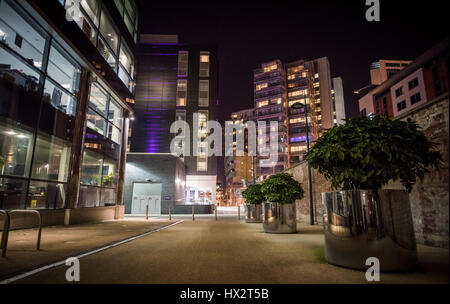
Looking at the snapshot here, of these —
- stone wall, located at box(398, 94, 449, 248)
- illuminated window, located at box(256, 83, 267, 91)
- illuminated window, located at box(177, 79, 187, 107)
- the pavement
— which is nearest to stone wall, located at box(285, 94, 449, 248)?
stone wall, located at box(398, 94, 449, 248)

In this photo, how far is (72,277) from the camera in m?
3.28

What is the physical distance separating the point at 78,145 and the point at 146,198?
15.9 metres

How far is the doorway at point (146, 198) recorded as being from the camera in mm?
28328

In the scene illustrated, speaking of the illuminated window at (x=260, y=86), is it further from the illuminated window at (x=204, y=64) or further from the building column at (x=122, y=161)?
the building column at (x=122, y=161)

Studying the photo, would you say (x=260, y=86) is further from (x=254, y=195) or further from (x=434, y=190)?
(x=434, y=190)

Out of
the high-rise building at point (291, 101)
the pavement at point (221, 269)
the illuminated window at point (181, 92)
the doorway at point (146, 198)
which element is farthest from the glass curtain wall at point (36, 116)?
the high-rise building at point (291, 101)

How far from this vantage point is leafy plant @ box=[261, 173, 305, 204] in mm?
9453

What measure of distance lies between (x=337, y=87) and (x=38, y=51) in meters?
121

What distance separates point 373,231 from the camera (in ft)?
12.2

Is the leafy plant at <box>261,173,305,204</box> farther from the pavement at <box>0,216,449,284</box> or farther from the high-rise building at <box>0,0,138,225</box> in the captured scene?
the high-rise building at <box>0,0,138,225</box>

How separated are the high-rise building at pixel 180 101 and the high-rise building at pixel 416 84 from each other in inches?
1402

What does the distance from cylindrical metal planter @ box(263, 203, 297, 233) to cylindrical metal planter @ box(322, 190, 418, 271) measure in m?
5.20

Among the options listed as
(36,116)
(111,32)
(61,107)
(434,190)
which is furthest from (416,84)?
(36,116)
